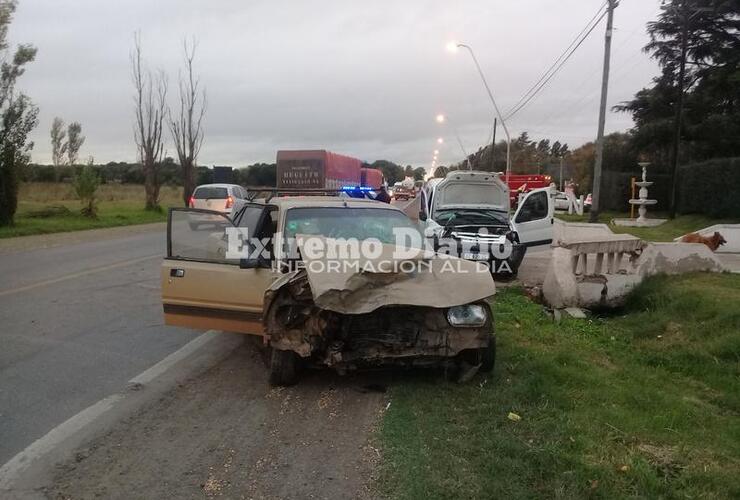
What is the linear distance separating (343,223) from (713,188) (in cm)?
2256

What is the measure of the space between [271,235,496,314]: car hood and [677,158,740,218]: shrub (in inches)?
838

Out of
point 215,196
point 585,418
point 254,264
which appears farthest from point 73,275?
point 215,196

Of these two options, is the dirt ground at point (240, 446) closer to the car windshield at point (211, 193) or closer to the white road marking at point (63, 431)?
the white road marking at point (63, 431)

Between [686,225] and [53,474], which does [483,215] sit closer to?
[53,474]

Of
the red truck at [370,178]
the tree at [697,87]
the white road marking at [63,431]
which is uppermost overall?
the tree at [697,87]

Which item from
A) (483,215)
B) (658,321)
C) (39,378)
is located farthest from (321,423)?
(483,215)

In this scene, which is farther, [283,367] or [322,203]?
[322,203]

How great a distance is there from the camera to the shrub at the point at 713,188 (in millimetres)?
22719

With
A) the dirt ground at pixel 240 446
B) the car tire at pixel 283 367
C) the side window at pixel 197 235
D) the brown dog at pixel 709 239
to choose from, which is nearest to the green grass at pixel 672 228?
the brown dog at pixel 709 239

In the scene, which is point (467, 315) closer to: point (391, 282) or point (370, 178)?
point (391, 282)

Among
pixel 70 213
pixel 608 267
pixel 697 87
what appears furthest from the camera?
pixel 697 87

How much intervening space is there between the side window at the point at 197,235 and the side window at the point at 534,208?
29.2 ft

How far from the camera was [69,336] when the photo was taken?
7.02 metres

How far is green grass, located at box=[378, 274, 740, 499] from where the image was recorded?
3.53 meters
